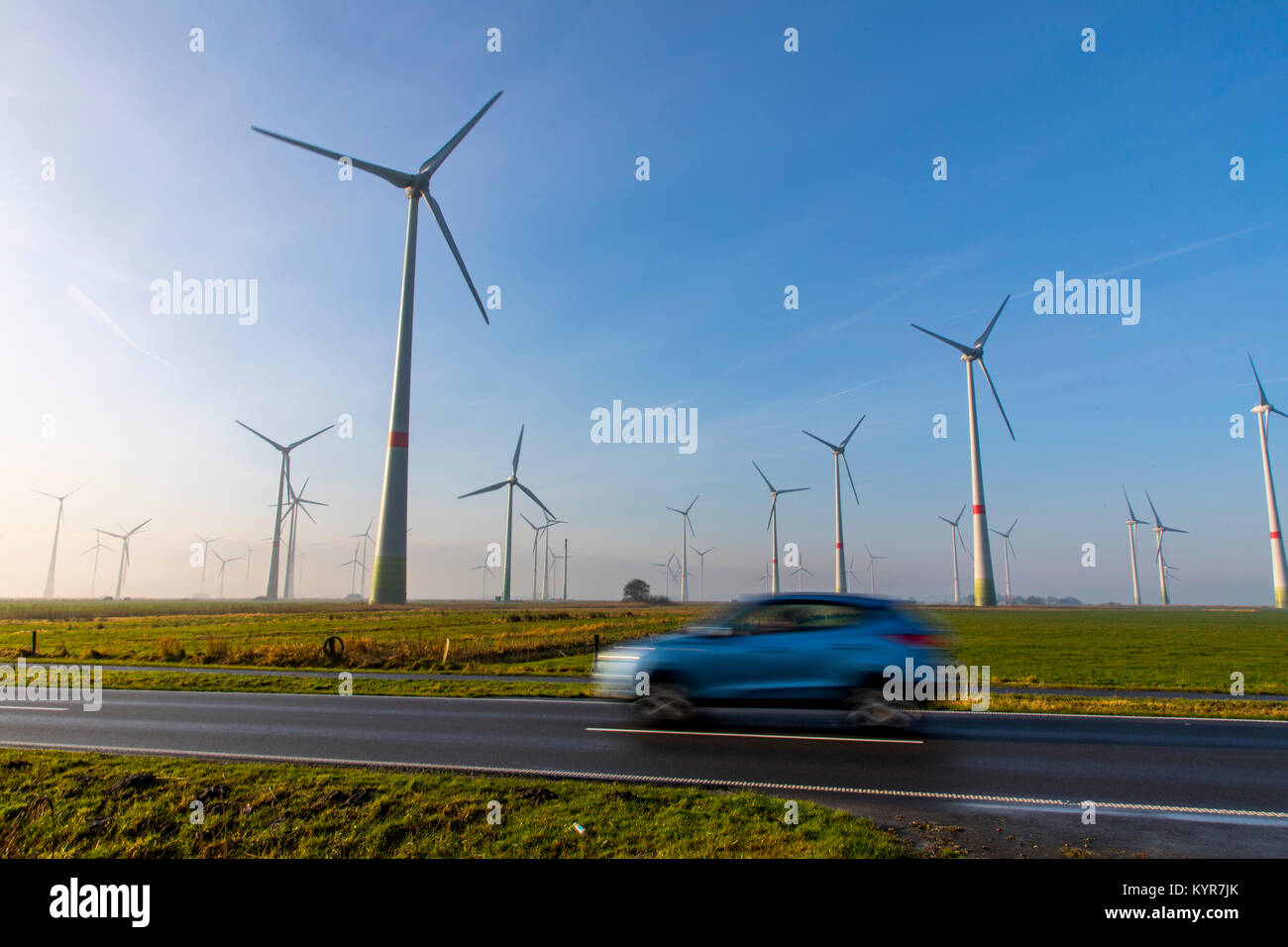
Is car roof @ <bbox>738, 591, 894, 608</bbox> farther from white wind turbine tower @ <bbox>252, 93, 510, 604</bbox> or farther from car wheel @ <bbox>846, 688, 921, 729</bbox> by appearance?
white wind turbine tower @ <bbox>252, 93, 510, 604</bbox>

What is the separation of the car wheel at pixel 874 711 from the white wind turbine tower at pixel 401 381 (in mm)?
50214

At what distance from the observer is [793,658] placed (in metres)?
10.6

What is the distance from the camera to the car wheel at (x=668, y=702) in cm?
1122

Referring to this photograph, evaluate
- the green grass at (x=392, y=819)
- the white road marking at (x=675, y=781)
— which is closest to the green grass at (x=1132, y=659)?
the white road marking at (x=675, y=781)

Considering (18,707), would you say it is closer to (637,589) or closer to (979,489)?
(979,489)

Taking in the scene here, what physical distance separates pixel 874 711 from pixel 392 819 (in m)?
7.05

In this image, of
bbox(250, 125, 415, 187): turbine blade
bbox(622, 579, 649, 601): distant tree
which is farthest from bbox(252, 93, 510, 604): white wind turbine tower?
bbox(622, 579, 649, 601): distant tree

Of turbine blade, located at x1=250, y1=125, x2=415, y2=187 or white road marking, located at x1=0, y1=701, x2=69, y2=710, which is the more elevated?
turbine blade, located at x1=250, y1=125, x2=415, y2=187

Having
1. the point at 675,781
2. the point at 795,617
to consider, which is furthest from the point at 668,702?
the point at 675,781

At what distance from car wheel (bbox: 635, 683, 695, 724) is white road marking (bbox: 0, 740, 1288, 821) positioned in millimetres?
3011

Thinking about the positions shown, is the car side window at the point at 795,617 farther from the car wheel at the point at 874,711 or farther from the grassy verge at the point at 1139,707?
the grassy verge at the point at 1139,707

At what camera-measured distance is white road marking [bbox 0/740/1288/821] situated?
686 centimetres

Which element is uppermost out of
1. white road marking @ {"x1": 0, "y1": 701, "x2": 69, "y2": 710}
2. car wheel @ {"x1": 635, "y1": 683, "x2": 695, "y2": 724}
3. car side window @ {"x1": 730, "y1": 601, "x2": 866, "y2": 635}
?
car side window @ {"x1": 730, "y1": 601, "x2": 866, "y2": 635}
